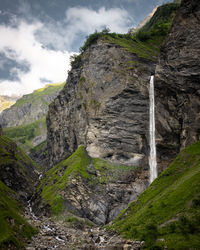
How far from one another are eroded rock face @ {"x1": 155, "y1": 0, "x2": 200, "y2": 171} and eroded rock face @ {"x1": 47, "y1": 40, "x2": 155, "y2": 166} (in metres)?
9.51

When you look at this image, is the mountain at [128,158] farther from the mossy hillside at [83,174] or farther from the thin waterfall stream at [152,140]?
the thin waterfall stream at [152,140]

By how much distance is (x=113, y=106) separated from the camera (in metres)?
85.2

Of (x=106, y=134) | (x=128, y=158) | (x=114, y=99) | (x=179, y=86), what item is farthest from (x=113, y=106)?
(x=179, y=86)

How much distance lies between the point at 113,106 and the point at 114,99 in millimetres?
3144

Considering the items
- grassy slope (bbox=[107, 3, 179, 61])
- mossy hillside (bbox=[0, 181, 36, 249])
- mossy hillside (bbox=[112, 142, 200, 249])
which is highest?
grassy slope (bbox=[107, 3, 179, 61])

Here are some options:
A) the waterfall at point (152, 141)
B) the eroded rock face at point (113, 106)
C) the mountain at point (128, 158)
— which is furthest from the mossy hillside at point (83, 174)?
the waterfall at point (152, 141)

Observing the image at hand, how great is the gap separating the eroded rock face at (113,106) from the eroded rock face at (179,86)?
9.51 m

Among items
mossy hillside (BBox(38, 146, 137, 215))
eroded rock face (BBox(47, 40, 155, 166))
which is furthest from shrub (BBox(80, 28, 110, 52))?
mossy hillside (BBox(38, 146, 137, 215))

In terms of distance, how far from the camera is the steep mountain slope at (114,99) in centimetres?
7975

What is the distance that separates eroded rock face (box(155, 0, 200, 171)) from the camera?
58.1 metres

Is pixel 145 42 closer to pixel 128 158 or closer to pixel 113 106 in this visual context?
pixel 113 106

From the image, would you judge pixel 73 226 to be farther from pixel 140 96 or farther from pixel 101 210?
pixel 140 96

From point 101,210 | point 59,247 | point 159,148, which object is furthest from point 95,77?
point 59,247

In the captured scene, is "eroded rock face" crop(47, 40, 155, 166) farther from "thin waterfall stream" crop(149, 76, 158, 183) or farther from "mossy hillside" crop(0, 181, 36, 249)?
"mossy hillside" crop(0, 181, 36, 249)
